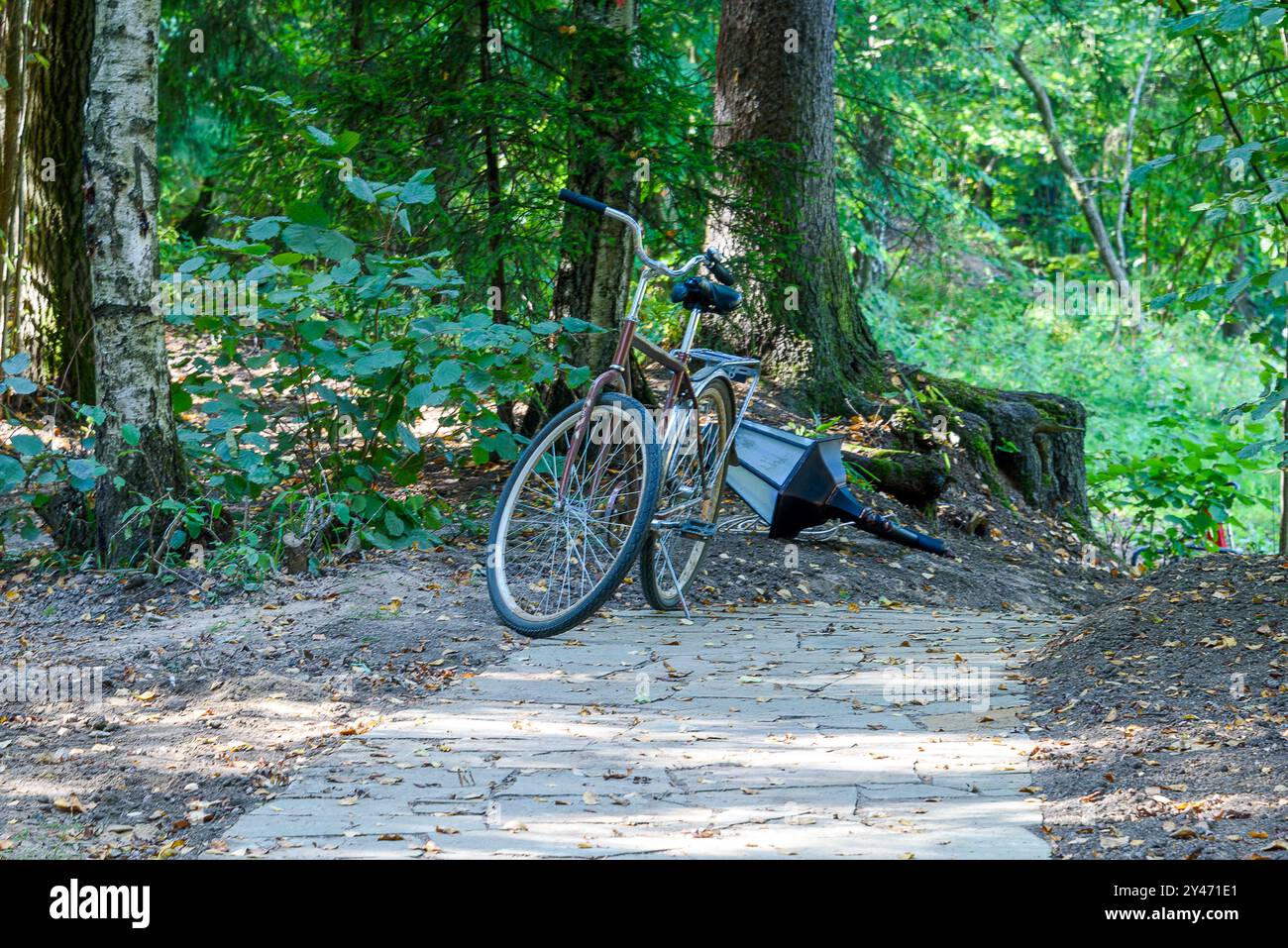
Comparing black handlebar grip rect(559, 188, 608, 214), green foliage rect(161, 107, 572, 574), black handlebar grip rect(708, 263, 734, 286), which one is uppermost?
black handlebar grip rect(559, 188, 608, 214)

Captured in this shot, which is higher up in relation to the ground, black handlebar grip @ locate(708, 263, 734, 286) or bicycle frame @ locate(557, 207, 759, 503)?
black handlebar grip @ locate(708, 263, 734, 286)

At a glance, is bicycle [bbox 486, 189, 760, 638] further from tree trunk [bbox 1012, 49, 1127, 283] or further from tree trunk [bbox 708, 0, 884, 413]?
tree trunk [bbox 1012, 49, 1127, 283]

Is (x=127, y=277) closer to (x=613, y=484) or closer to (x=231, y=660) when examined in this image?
(x=231, y=660)

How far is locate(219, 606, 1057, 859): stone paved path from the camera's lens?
3009 mm

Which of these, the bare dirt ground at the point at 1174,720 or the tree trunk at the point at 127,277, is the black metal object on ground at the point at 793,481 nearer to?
the bare dirt ground at the point at 1174,720

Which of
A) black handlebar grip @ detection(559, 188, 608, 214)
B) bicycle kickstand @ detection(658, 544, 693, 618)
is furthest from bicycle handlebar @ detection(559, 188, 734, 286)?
bicycle kickstand @ detection(658, 544, 693, 618)

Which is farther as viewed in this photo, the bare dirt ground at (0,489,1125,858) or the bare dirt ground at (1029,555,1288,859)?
the bare dirt ground at (0,489,1125,858)

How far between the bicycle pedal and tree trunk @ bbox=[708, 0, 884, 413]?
9.05 ft

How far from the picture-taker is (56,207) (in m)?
7.54

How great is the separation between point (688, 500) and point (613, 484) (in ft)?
2.21

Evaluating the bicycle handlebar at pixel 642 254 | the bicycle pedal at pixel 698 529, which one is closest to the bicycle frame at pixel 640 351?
the bicycle handlebar at pixel 642 254

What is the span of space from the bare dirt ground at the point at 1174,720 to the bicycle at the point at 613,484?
5.50ft

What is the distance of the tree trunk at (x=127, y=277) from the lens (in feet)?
18.3

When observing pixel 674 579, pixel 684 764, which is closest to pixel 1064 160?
pixel 674 579
